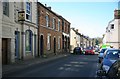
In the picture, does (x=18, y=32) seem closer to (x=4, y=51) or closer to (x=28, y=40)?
(x=28, y=40)

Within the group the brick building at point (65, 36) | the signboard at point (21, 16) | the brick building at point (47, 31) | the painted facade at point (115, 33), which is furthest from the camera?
the painted facade at point (115, 33)

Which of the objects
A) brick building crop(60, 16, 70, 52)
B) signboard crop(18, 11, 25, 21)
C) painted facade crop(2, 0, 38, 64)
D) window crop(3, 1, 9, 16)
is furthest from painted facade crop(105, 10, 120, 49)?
window crop(3, 1, 9, 16)

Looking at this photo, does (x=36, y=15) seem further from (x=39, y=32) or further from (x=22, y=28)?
(x=22, y=28)

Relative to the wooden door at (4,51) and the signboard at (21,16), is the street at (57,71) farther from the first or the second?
the signboard at (21,16)

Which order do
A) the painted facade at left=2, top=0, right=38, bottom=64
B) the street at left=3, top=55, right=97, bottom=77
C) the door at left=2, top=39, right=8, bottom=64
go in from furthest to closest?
the painted facade at left=2, top=0, right=38, bottom=64 → the door at left=2, top=39, right=8, bottom=64 → the street at left=3, top=55, right=97, bottom=77

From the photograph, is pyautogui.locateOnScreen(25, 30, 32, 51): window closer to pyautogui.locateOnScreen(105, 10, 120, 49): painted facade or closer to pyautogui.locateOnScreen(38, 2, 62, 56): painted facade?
pyautogui.locateOnScreen(38, 2, 62, 56): painted facade

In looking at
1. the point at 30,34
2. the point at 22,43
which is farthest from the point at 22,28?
the point at 30,34

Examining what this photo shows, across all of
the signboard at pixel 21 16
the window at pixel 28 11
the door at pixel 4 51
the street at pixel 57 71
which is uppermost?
the window at pixel 28 11

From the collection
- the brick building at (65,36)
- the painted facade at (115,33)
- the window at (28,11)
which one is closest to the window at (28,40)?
the window at (28,11)

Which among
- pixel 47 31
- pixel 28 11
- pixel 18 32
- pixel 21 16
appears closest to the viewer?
pixel 21 16

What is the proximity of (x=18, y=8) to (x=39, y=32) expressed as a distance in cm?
848

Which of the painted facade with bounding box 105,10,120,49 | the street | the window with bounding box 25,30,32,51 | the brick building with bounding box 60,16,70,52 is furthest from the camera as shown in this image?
the painted facade with bounding box 105,10,120,49

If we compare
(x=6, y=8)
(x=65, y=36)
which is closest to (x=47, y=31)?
(x=6, y=8)

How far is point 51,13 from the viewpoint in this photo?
1708 inches
